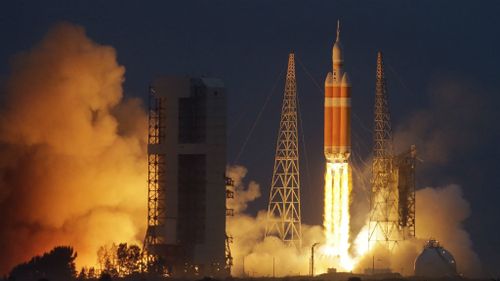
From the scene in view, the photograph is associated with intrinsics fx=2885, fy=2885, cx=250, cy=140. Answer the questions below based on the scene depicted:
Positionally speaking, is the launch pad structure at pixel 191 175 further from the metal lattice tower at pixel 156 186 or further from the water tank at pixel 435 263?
the water tank at pixel 435 263

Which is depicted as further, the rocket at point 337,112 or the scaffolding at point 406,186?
the scaffolding at point 406,186

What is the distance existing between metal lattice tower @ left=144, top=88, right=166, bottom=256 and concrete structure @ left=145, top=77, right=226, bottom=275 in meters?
0.11

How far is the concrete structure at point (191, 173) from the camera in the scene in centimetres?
15425

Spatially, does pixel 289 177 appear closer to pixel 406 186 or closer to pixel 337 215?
pixel 406 186

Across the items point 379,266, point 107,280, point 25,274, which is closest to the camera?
point 107,280

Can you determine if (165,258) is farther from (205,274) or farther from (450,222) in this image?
(450,222)

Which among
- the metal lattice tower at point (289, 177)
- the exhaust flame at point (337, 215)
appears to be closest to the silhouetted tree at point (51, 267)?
the exhaust flame at point (337, 215)

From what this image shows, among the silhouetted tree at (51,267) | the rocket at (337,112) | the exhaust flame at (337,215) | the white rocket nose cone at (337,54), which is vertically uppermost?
the white rocket nose cone at (337,54)

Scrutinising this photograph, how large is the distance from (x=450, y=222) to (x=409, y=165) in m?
4.79

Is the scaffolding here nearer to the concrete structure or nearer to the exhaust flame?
the exhaust flame

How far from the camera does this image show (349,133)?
157875 millimetres

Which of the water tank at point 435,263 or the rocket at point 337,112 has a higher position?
the rocket at point 337,112

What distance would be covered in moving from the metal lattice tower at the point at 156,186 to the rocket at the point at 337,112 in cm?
936

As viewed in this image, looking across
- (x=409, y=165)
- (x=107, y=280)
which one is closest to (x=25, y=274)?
(x=107, y=280)
